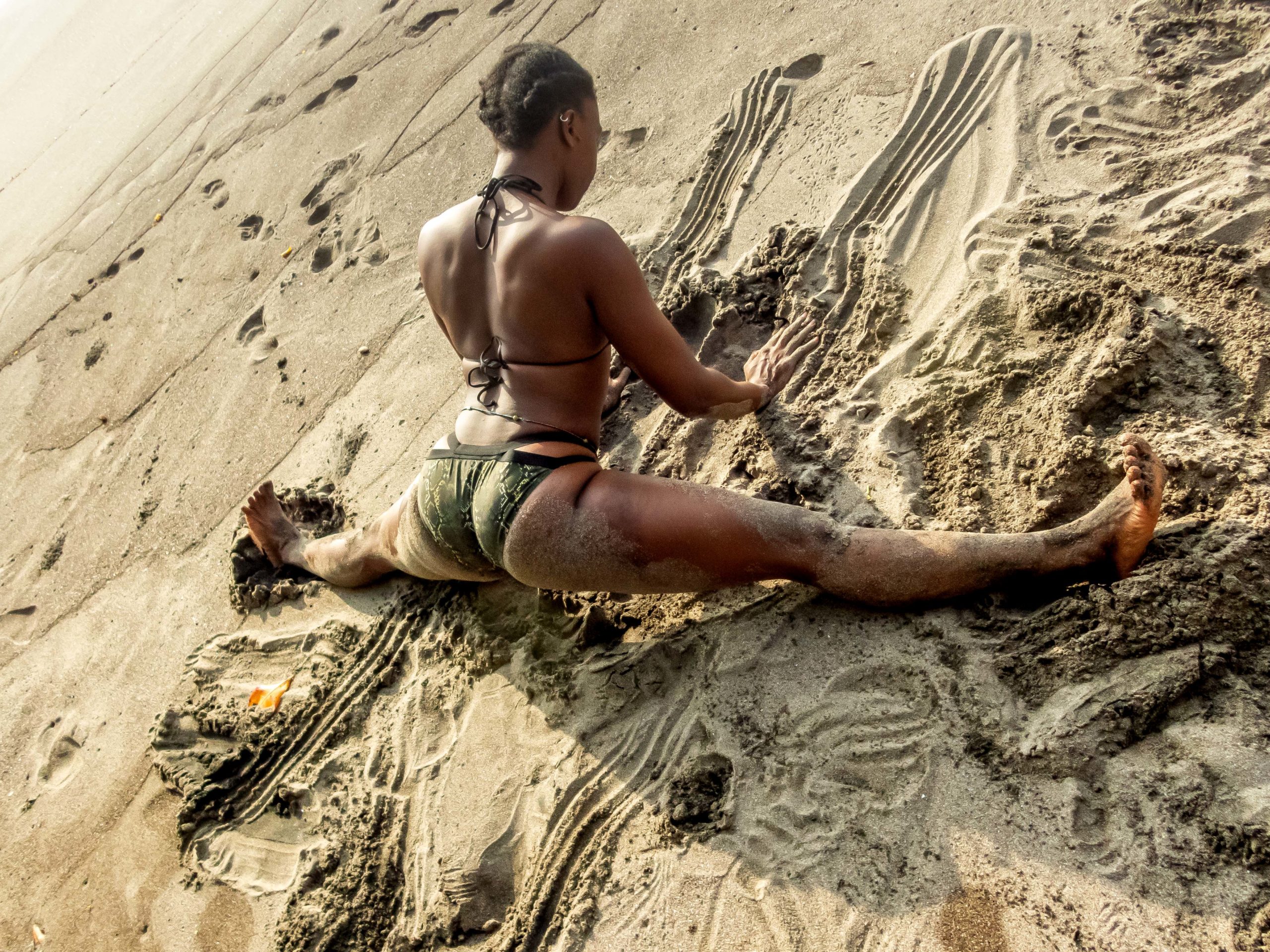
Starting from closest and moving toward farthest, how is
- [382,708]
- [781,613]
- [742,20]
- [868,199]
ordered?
[781,613] < [382,708] < [868,199] < [742,20]

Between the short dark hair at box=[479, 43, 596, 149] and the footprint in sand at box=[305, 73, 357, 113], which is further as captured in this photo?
the footprint in sand at box=[305, 73, 357, 113]

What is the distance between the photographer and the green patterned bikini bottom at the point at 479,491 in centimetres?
207

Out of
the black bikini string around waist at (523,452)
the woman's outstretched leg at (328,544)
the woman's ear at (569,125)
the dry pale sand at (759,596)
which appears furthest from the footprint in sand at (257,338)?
the woman's ear at (569,125)

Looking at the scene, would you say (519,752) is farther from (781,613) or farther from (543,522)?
(781,613)

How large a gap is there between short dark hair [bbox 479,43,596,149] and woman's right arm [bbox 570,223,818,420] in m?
0.35

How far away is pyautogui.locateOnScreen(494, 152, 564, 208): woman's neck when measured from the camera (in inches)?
83.8

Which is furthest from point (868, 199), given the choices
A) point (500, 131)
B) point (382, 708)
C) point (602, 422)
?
point (382, 708)

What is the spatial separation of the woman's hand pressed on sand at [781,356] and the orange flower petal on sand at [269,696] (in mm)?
1851

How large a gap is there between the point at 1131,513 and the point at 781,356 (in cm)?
116

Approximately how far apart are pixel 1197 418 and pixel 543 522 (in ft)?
5.60

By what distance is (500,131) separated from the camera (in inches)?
84.7

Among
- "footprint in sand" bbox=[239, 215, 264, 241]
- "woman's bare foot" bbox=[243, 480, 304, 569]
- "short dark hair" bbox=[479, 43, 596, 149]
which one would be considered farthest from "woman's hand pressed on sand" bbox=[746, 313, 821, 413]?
"footprint in sand" bbox=[239, 215, 264, 241]

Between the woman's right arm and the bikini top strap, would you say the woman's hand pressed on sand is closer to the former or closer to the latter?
the woman's right arm

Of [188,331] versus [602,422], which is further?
[188,331]
